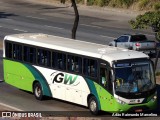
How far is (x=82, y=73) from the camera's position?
80.7 feet

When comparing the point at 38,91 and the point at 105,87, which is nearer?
the point at 105,87

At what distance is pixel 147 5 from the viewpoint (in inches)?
2468

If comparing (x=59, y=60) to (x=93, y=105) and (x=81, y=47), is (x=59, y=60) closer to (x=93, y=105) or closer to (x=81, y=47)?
(x=81, y=47)

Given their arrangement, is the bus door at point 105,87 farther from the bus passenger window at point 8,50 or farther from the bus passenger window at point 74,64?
the bus passenger window at point 8,50

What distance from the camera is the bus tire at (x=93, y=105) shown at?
23.7m

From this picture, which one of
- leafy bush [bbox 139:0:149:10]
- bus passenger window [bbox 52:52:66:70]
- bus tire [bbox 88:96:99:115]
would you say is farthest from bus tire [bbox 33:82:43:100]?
leafy bush [bbox 139:0:149:10]

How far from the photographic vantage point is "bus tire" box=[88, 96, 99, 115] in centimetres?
2370

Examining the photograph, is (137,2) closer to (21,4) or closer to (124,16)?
(124,16)

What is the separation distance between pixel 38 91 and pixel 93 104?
13.1 ft

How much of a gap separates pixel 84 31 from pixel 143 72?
29955 millimetres

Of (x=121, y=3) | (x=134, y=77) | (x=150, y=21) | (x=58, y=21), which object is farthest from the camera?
(x=121, y=3)

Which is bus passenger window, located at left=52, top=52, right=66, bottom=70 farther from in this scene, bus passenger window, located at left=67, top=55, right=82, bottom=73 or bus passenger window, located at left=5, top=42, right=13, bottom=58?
bus passenger window, located at left=5, top=42, right=13, bottom=58

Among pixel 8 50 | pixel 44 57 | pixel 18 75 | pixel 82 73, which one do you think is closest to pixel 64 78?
pixel 82 73

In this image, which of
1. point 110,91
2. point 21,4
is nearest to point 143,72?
point 110,91
